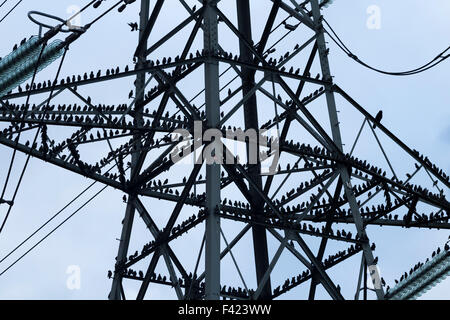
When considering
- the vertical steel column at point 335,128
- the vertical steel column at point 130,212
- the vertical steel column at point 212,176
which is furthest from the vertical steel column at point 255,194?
the vertical steel column at point 130,212

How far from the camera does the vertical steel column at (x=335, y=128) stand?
73.2ft

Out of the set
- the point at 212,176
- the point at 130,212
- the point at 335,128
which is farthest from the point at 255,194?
the point at 212,176

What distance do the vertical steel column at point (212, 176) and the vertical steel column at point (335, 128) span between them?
2.96 meters

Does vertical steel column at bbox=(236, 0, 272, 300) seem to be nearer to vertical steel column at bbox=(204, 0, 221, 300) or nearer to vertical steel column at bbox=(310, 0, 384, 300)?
vertical steel column at bbox=(204, 0, 221, 300)

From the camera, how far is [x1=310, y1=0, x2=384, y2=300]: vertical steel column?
878 inches

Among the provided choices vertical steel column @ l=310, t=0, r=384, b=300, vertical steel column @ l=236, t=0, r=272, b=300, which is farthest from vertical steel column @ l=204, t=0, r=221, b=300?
vertical steel column @ l=310, t=0, r=384, b=300

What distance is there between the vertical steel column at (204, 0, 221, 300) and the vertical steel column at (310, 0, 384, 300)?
2.96 meters

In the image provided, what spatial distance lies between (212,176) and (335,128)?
406 cm

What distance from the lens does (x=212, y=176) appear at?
68.3ft

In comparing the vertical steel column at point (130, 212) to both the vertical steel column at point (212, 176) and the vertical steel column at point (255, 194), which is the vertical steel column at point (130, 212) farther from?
the vertical steel column at point (255, 194)

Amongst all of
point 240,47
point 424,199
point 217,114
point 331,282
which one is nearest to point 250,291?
point 331,282

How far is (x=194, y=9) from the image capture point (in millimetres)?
24000

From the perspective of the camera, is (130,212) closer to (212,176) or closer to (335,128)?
(212,176)
